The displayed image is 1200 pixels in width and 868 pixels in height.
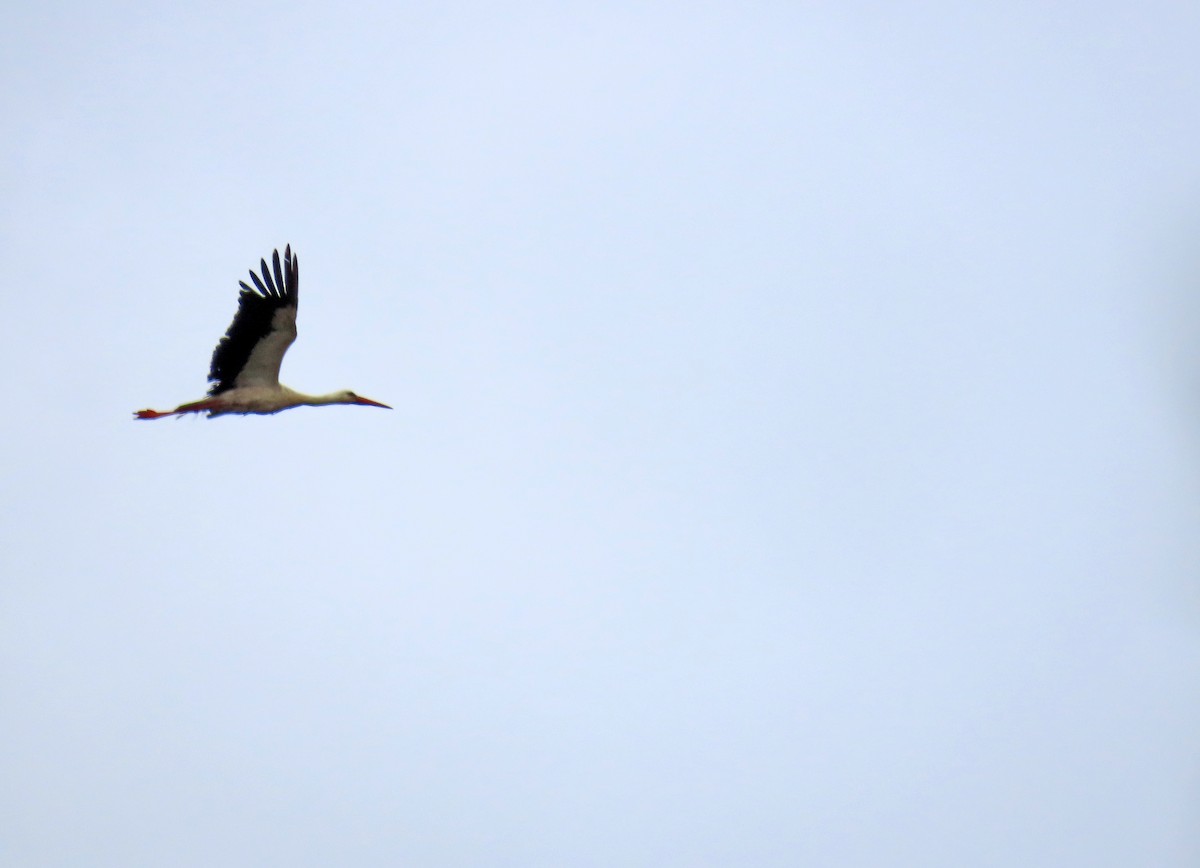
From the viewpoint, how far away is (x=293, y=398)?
826 inches

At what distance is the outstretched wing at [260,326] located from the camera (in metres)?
19.8

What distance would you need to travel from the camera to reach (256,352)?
20.1 meters

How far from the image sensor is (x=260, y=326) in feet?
65.4

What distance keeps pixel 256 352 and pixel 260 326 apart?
0.43 meters

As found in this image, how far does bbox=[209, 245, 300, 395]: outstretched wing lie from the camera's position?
19.8 metres

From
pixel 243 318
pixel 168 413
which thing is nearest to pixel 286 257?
pixel 243 318

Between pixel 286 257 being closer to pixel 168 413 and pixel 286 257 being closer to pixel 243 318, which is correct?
pixel 243 318

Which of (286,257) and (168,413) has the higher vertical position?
(286,257)

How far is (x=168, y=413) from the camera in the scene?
20.2 m

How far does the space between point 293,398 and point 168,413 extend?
186 centimetres

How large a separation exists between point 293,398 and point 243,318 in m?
1.64

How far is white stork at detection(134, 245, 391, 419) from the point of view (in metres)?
19.9

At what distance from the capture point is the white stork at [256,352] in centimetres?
1986

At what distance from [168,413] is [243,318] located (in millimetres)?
1867
